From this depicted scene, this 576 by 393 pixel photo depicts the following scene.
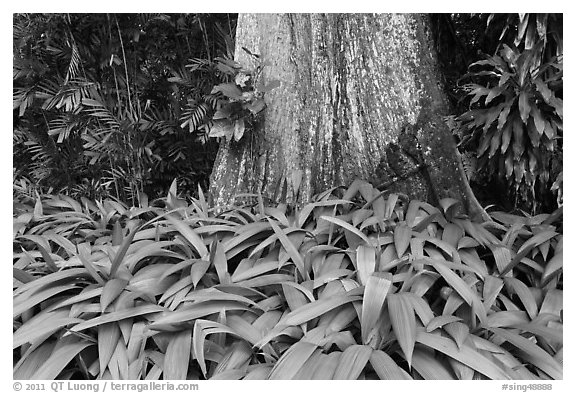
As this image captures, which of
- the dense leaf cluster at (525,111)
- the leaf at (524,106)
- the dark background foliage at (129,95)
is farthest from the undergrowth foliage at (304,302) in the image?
the dark background foliage at (129,95)

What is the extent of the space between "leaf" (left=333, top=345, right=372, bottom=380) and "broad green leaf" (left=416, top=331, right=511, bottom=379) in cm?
17

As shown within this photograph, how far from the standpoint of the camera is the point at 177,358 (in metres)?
1.32

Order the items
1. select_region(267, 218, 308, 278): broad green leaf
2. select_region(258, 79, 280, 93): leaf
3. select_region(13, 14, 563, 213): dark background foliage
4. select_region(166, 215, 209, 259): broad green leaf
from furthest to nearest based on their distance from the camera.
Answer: select_region(13, 14, 563, 213): dark background foliage
select_region(258, 79, 280, 93): leaf
select_region(166, 215, 209, 259): broad green leaf
select_region(267, 218, 308, 278): broad green leaf

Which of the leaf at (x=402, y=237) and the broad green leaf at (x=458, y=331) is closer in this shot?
the broad green leaf at (x=458, y=331)

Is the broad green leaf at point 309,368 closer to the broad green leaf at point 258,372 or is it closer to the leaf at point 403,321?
the broad green leaf at point 258,372

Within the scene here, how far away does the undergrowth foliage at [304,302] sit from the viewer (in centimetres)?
130

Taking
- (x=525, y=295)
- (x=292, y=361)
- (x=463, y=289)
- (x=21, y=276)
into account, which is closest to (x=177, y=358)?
(x=292, y=361)

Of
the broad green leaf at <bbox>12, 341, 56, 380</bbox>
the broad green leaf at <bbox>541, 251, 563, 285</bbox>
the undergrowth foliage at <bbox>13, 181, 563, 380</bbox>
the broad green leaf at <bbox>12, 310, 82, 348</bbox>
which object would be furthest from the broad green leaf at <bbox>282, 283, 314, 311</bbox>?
the broad green leaf at <bbox>541, 251, 563, 285</bbox>

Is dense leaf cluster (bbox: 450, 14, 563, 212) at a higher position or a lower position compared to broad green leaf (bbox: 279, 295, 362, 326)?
higher

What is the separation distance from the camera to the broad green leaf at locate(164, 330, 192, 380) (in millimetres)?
1308

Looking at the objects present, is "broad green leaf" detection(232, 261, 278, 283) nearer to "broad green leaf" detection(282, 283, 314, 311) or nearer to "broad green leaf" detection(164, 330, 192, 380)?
"broad green leaf" detection(282, 283, 314, 311)

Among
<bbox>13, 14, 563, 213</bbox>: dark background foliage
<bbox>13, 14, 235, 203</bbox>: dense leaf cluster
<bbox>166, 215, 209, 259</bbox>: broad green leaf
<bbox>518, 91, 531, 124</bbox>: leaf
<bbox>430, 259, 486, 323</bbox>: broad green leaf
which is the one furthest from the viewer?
<bbox>13, 14, 235, 203</bbox>: dense leaf cluster

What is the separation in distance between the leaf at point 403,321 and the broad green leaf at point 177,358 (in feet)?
2.04

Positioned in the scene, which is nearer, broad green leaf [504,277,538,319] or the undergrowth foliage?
the undergrowth foliage
